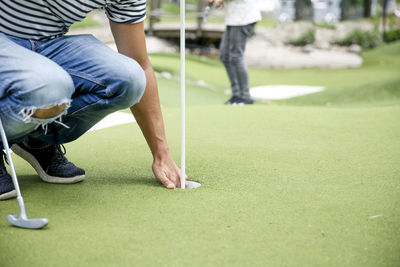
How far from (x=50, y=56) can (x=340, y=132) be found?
6.26 ft

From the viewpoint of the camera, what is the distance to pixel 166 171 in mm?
1956

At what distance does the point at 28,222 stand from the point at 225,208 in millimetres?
617

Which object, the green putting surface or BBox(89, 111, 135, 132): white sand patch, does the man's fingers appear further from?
BBox(89, 111, 135, 132): white sand patch

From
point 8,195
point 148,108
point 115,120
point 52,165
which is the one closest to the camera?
point 8,195

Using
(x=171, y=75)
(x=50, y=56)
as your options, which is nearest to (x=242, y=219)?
(x=50, y=56)

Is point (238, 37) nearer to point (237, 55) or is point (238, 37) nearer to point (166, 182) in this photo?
point (237, 55)

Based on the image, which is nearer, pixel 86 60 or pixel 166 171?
pixel 86 60

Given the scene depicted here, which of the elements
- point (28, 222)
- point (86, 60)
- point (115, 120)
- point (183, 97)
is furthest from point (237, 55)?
point (28, 222)

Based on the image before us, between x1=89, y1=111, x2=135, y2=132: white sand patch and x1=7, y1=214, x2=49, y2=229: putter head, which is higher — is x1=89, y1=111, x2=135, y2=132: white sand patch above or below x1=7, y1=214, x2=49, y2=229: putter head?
below

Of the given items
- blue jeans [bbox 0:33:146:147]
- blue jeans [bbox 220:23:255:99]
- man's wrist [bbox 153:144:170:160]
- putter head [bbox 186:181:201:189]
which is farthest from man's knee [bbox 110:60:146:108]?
blue jeans [bbox 220:23:255:99]

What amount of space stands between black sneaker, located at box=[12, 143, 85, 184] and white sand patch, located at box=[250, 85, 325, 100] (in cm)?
427

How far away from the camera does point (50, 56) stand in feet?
5.81

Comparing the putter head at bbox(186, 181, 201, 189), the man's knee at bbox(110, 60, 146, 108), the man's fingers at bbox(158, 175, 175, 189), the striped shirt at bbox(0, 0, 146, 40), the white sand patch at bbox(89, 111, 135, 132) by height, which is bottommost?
the white sand patch at bbox(89, 111, 135, 132)

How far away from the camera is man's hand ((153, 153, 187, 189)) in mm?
1933
